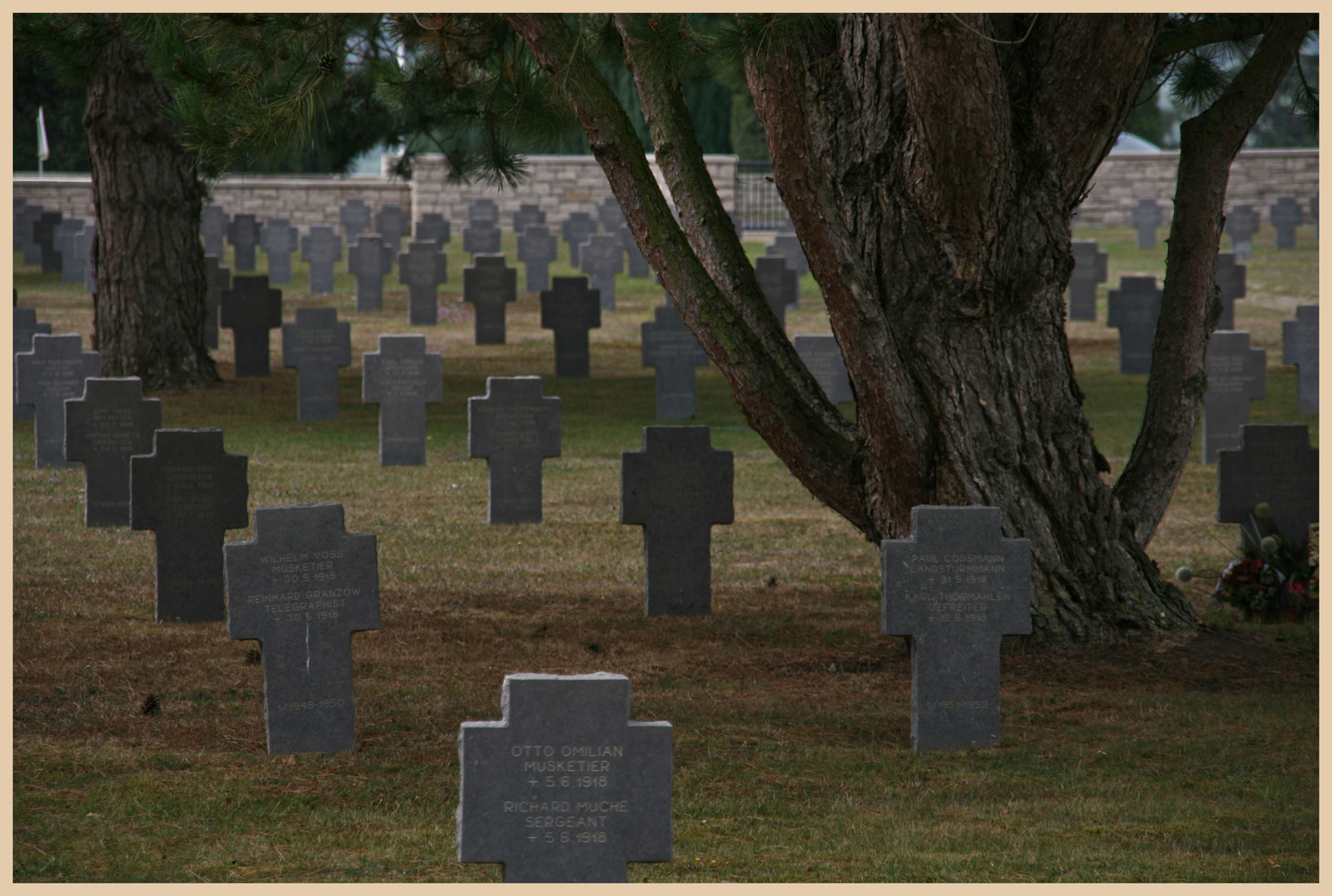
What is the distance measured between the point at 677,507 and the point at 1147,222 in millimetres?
27533

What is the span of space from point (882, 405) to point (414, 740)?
2512 mm

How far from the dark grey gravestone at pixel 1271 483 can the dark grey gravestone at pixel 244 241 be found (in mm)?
23421

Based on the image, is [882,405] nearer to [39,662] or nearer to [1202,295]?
[1202,295]

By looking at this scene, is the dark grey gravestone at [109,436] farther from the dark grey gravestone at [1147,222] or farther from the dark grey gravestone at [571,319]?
A: the dark grey gravestone at [1147,222]

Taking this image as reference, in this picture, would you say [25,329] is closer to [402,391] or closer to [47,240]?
[402,391]

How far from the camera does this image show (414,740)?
620 centimetres

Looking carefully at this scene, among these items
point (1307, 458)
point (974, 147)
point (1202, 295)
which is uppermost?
point (974, 147)

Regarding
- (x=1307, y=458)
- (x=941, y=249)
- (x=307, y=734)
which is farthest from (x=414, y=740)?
(x=1307, y=458)

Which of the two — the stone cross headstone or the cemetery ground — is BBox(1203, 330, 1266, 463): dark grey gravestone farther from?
the stone cross headstone

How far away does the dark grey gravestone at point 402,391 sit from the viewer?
13.1 m

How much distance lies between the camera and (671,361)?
15.8 meters

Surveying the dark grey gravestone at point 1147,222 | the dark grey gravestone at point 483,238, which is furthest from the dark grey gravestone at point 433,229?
the dark grey gravestone at point 1147,222

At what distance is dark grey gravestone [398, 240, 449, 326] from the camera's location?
22.5m

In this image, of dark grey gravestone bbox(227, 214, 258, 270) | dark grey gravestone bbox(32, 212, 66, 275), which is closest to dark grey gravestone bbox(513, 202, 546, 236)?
dark grey gravestone bbox(227, 214, 258, 270)
